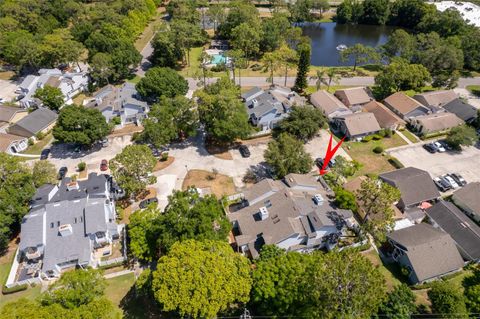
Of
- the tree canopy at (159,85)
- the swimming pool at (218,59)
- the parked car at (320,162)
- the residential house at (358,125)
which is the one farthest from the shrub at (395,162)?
the swimming pool at (218,59)

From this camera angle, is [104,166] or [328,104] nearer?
[104,166]

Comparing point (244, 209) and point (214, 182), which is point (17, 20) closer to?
point (214, 182)

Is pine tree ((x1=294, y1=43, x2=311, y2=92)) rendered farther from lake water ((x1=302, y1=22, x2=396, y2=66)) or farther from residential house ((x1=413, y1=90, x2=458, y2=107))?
residential house ((x1=413, y1=90, x2=458, y2=107))

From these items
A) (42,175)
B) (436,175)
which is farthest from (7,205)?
(436,175)

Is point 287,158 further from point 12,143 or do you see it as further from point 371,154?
point 12,143

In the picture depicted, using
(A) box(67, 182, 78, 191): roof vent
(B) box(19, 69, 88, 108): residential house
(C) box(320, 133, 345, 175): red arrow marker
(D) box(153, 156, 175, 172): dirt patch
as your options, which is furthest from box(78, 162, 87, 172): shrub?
(C) box(320, 133, 345, 175): red arrow marker

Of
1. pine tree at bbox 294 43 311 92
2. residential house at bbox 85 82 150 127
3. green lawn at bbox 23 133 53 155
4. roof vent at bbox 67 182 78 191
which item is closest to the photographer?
roof vent at bbox 67 182 78 191

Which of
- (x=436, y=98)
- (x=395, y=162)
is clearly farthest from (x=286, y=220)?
(x=436, y=98)
